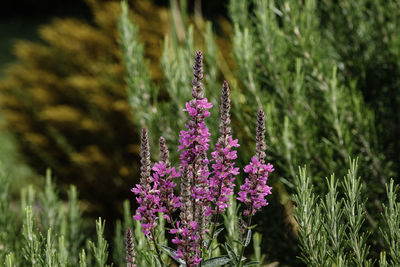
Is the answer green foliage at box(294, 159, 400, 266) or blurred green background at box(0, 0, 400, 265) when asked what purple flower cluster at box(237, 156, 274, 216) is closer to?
green foliage at box(294, 159, 400, 266)

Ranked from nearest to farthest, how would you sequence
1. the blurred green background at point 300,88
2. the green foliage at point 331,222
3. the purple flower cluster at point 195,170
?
the purple flower cluster at point 195,170 → the green foliage at point 331,222 → the blurred green background at point 300,88

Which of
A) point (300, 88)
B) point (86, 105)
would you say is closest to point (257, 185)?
point (300, 88)

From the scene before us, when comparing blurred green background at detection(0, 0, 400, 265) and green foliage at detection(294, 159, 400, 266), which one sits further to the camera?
blurred green background at detection(0, 0, 400, 265)

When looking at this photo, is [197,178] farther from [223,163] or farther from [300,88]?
[300,88]

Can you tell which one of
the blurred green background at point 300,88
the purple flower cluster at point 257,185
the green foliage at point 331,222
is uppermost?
the blurred green background at point 300,88

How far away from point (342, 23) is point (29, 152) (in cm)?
379

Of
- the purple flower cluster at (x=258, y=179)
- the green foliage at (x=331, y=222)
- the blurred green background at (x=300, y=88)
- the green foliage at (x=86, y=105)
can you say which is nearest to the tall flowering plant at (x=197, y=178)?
the purple flower cluster at (x=258, y=179)

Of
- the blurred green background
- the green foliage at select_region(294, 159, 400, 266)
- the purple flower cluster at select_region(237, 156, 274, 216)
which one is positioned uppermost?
the blurred green background

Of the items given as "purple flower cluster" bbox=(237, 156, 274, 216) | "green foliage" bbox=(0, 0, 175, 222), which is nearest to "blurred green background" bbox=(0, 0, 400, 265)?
"green foliage" bbox=(0, 0, 175, 222)

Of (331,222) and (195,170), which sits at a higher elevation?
(195,170)

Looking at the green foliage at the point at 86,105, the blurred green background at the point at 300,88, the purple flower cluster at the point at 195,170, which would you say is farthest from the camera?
the green foliage at the point at 86,105

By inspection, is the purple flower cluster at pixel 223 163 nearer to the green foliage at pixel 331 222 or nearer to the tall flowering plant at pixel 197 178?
the tall flowering plant at pixel 197 178

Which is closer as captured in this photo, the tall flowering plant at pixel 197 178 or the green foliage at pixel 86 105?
the tall flowering plant at pixel 197 178

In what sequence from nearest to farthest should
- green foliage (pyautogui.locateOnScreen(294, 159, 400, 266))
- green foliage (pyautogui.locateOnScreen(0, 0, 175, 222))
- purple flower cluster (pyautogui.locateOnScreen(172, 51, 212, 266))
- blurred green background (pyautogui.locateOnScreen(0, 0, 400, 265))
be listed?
1. purple flower cluster (pyautogui.locateOnScreen(172, 51, 212, 266))
2. green foliage (pyautogui.locateOnScreen(294, 159, 400, 266))
3. blurred green background (pyautogui.locateOnScreen(0, 0, 400, 265))
4. green foliage (pyautogui.locateOnScreen(0, 0, 175, 222))
